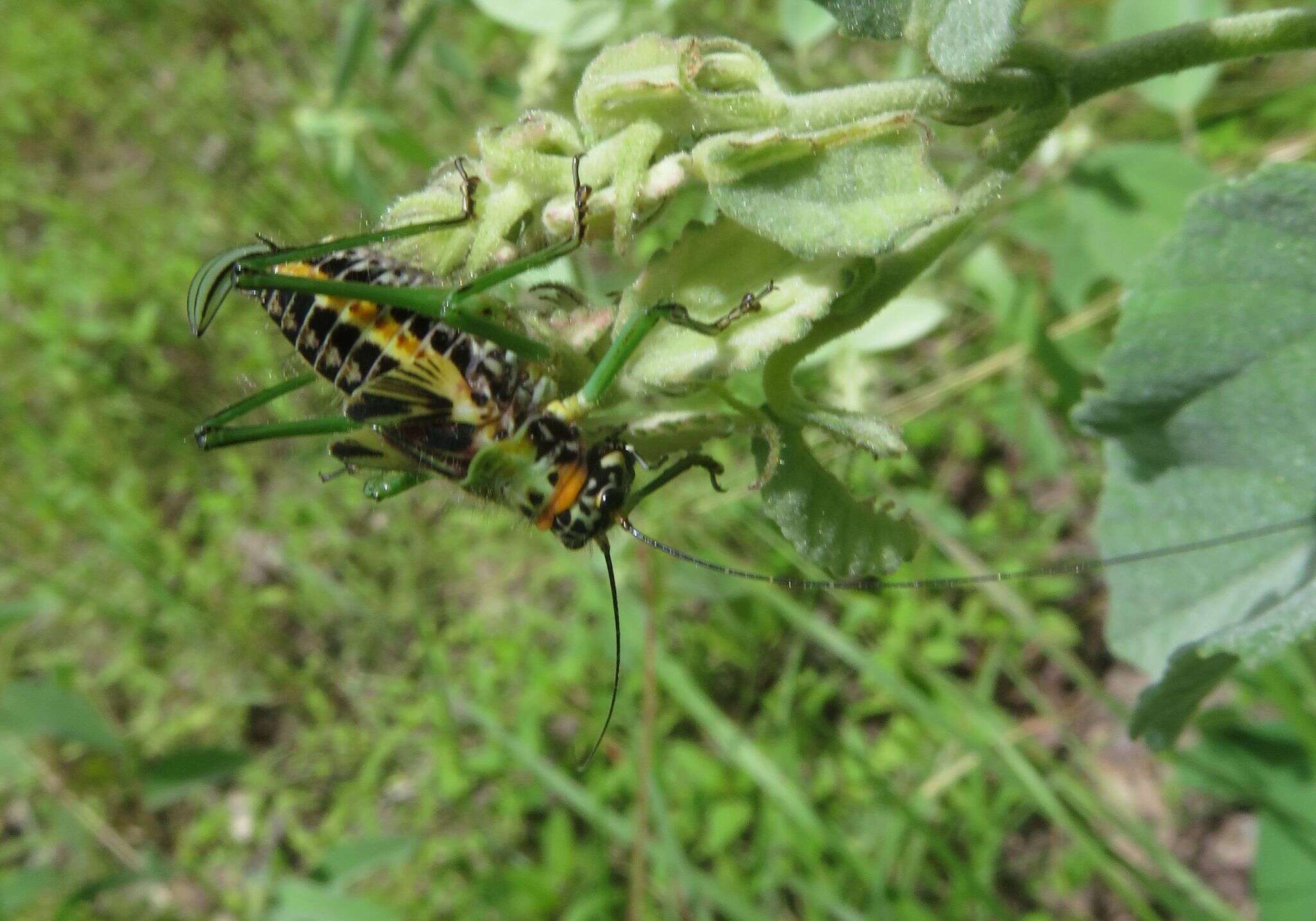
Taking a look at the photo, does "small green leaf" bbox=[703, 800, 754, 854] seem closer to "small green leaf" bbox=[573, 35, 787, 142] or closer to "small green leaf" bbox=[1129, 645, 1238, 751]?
"small green leaf" bbox=[1129, 645, 1238, 751]

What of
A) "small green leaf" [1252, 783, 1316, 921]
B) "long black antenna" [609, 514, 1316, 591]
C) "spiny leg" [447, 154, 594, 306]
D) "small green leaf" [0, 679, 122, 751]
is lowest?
"small green leaf" [0, 679, 122, 751]

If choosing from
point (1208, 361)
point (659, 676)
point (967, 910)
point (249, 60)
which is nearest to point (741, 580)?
point (659, 676)

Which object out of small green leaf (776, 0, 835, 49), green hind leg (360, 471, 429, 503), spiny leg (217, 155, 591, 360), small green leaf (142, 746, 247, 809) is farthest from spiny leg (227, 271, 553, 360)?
small green leaf (142, 746, 247, 809)

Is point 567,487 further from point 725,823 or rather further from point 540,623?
point 540,623

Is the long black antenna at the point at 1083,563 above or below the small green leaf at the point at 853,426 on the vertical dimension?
below

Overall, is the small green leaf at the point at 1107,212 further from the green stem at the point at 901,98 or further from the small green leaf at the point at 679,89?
the small green leaf at the point at 679,89

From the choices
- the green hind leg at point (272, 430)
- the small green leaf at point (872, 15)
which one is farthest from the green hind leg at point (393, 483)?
the small green leaf at point (872, 15)

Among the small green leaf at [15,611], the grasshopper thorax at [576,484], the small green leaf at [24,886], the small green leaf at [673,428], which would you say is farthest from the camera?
the small green leaf at [15,611]
